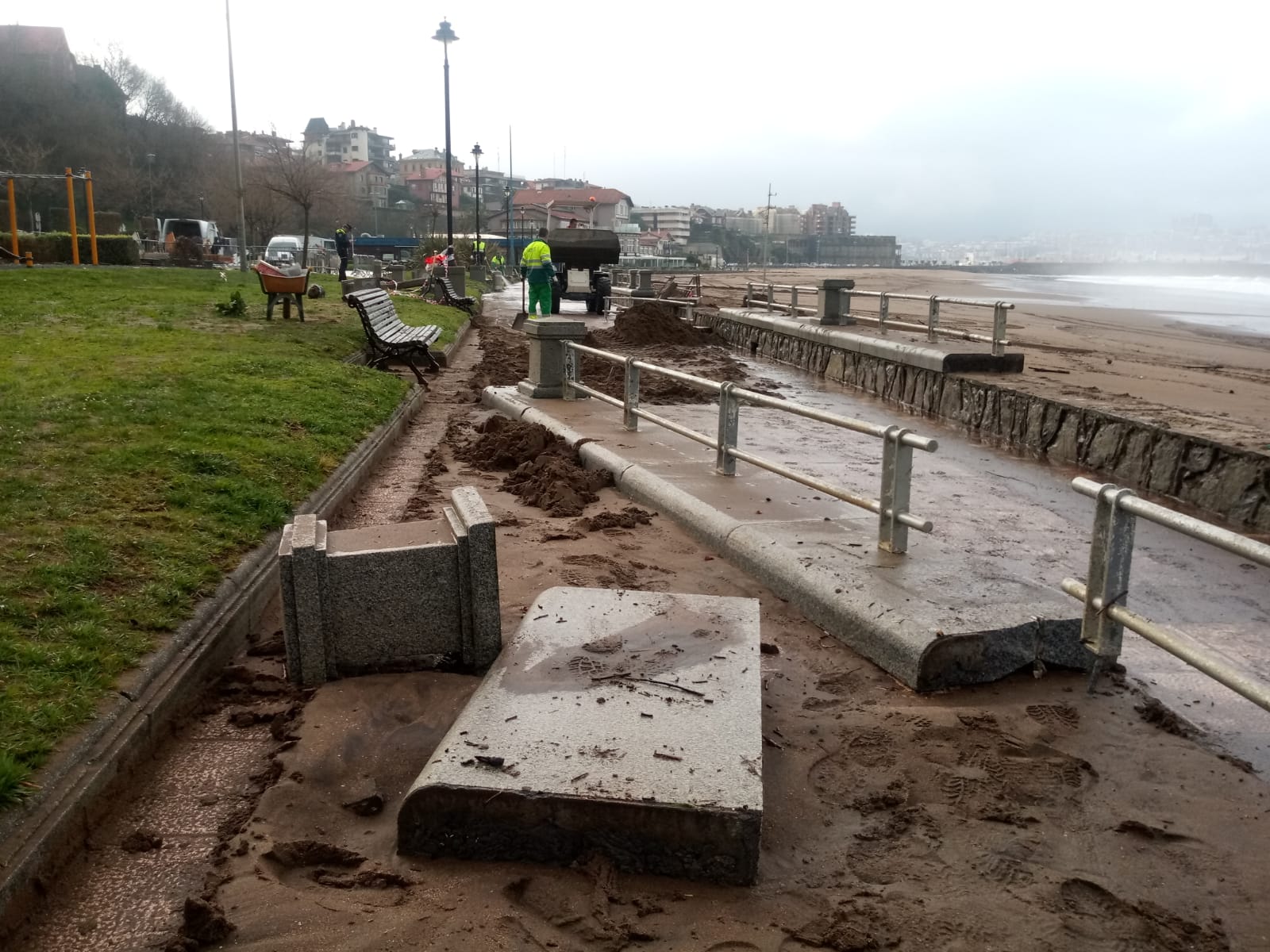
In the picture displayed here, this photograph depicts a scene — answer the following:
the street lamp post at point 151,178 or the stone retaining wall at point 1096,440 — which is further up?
the street lamp post at point 151,178

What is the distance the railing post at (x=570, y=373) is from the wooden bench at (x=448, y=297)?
51.4ft

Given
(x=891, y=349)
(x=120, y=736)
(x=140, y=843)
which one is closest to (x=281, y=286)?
(x=891, y=349)

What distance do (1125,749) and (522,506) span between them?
15.0 ft

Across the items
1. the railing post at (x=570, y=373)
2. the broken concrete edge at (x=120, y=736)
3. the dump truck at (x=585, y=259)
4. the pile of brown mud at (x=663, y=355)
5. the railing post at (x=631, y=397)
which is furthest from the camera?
the dump truck at (x=585, y=259)

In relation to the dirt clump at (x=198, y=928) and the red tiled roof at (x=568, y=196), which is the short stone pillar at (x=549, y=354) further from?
the red tiled roof at (x=568, y=196)

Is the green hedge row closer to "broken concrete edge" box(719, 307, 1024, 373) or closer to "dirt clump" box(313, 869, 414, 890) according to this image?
"broken concrete edge" box(719, 307, 1024, 373)

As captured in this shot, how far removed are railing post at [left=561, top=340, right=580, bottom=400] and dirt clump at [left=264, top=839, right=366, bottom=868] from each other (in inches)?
328

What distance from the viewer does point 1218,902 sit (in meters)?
3.11

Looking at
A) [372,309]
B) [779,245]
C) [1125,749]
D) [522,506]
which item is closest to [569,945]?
[1125,749]

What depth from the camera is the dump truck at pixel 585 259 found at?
2895cm

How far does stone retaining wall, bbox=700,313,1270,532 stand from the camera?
912 centimetres

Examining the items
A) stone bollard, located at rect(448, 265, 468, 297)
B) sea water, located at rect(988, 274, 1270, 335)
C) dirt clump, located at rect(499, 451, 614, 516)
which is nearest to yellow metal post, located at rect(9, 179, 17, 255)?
stone bollard, located at rect(448, 265, 468, 297)

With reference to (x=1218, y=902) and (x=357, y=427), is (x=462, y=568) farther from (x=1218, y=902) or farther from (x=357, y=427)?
(x=357, y=427)

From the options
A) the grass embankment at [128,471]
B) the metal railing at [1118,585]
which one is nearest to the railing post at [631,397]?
the grass embankment at [128,471]
